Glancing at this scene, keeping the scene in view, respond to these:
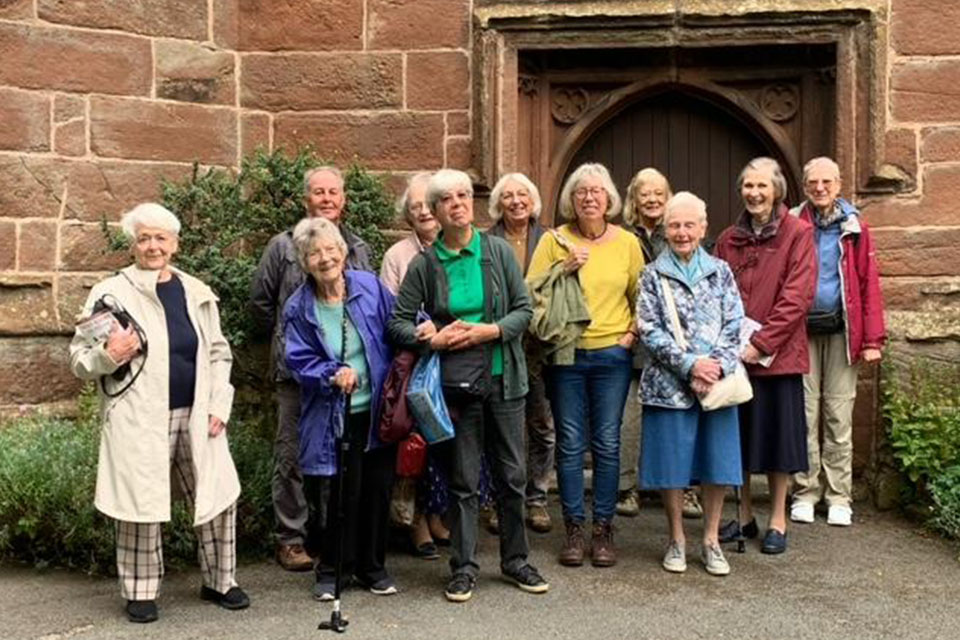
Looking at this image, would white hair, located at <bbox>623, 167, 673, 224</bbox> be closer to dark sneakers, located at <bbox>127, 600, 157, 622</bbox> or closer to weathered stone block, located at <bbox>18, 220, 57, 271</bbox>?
dark sneakers, located at <bbox>127, 600, 157, 622</bbox>

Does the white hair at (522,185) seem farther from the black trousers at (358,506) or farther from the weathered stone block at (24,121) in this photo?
the weathered stone block at (24,121)

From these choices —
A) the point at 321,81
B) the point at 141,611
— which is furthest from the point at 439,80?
the point at 141,611

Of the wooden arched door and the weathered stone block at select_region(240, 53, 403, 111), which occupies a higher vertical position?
the weathered stone block at select_region(240, 53, 403, 111)

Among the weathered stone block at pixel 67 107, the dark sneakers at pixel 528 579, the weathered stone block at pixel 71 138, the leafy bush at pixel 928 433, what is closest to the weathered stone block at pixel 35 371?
the weathered stone block at pixel 71 138

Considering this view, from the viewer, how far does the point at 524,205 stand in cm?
561

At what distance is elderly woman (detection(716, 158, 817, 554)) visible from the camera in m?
5.53

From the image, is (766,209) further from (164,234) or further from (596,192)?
(164,234)

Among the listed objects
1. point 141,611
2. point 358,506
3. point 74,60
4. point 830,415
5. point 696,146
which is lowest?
point 141,611

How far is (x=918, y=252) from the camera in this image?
684 cm

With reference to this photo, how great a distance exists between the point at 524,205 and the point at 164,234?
1.80m

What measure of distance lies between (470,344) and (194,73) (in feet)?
10.8

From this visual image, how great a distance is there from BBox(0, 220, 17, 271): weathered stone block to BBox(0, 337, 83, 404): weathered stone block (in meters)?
0.43

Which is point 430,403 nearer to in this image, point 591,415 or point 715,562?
point 591,415

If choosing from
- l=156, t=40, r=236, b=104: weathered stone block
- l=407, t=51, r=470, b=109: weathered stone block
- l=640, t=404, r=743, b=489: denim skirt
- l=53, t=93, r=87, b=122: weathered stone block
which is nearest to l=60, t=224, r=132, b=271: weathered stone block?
l=53, t=93, r=87, b=122: weathered stone block
